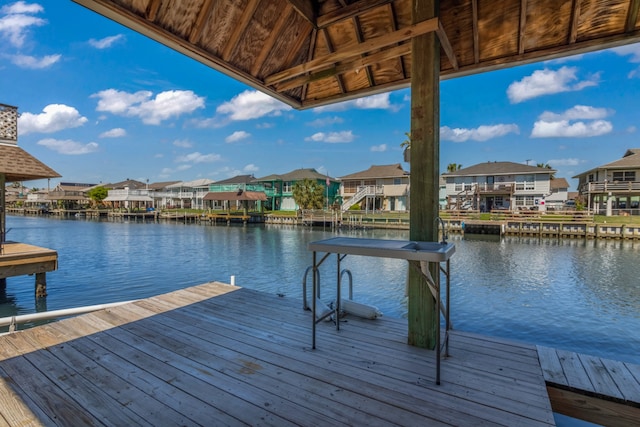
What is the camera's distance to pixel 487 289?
33.8ft

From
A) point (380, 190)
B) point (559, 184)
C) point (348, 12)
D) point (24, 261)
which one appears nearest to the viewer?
point (348, 12)

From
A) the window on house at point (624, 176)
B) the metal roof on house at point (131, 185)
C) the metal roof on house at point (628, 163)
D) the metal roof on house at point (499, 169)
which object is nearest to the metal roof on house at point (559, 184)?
the metal roof on house at point (628, 163)

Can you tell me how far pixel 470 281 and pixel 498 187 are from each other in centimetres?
2592

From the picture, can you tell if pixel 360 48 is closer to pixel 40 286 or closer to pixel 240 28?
pixel 240 28

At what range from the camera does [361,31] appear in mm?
3502

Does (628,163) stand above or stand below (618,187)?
above

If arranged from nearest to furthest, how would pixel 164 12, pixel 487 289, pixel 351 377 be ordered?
pixel 351 377 → pixel 164 12 → pixel 487 289

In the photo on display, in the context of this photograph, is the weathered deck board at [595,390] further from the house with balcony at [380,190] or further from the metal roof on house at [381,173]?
the metal roof on house at [381,173]

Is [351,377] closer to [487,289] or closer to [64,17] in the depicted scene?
[487,289]

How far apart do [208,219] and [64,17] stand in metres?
30.5

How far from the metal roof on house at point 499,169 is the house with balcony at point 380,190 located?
5.51 metres

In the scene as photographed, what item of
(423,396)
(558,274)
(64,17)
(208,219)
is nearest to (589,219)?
(558,274)

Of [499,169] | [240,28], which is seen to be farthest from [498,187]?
[240,28]

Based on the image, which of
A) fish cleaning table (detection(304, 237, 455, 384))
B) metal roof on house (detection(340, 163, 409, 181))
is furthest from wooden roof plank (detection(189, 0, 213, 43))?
metal roof on house (detection(340, 163, 409, 181))
